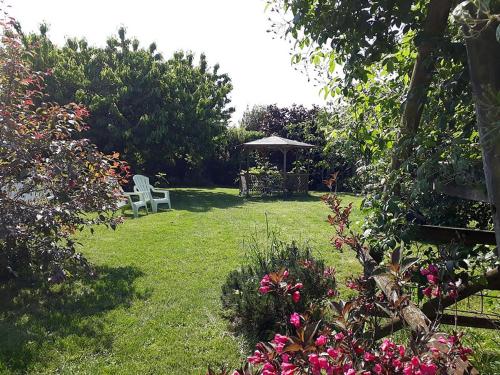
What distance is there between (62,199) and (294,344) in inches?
155

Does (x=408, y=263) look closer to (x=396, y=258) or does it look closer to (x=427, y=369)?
(x=396, y=258)

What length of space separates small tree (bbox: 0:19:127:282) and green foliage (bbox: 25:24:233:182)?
432 inches

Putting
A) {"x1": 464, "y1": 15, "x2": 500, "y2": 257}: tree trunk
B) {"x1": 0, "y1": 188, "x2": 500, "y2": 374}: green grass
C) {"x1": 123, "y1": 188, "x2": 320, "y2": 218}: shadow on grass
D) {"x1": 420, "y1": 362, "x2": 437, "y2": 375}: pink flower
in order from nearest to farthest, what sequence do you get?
{"x1": 420, "y1": 362, "x2": 437, "y2": 375}: pink flower → {"x1": 464, "y1": 15, "x2": 500, "y2": 257}: tree trunk → {"x1": 0, "y1": 188, "x2": 500, "y2": 374}: green grass → {"x1": 123, "y1": 188, "x2": 320, "y2": 218}: shadow on grass

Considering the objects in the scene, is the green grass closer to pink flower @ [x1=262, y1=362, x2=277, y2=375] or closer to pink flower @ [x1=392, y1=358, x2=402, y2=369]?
pink flower @ [x1=392, y1=358, x2=402, y2=369]

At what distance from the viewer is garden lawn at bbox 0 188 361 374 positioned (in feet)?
10.1

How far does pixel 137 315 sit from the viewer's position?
3.93m

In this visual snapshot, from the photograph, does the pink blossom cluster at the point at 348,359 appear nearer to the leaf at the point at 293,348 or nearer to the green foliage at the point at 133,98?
the leaf at the point at 293,348

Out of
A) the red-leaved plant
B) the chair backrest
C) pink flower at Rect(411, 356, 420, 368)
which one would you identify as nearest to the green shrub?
the red-leaved plant

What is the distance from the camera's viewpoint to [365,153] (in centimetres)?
293

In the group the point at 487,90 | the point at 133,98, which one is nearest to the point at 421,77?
the point at 487,90

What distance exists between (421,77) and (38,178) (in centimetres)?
359

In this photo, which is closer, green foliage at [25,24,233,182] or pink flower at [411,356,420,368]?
pink flower at [411,356,420,368]

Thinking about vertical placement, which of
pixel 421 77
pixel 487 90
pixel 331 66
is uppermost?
pixel 331 66

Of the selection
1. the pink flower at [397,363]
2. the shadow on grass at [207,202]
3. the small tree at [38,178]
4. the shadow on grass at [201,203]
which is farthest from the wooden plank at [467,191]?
the shadow on grass at [201,203]
